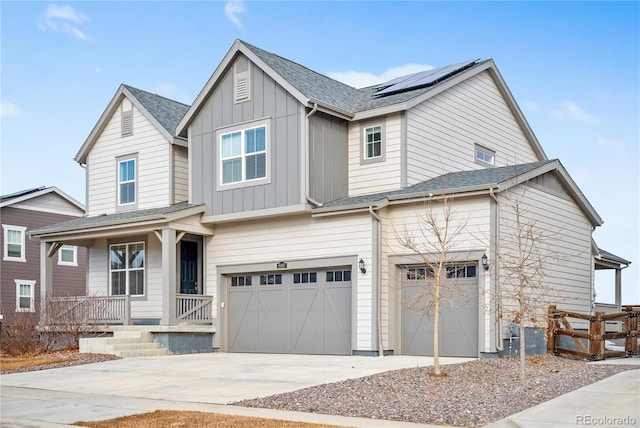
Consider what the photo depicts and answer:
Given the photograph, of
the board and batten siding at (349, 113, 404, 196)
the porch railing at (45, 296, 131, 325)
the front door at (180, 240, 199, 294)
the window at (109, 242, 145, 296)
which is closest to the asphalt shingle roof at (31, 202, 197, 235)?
the window at (109, 242, 145, 296)

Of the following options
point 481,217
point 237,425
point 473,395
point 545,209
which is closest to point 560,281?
point 545,209

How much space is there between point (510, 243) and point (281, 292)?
672 cm

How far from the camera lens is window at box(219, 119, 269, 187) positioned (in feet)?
70.8

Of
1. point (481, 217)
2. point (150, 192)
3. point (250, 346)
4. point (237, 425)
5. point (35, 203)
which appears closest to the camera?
point (237, 425)

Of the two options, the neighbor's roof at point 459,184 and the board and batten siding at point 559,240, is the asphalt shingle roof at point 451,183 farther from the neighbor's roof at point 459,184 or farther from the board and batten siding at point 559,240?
the board and batten siding at point 559,240

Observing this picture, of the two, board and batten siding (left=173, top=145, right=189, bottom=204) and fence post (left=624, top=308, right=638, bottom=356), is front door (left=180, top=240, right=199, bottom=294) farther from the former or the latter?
fence post (left=624, top=308, right=638, bottom=356)

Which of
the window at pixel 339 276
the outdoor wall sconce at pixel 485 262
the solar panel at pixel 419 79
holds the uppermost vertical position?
the solar panel at pixel 419 79

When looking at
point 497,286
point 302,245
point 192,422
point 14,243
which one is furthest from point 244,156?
point 14,243

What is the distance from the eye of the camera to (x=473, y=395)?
12242 millimetres

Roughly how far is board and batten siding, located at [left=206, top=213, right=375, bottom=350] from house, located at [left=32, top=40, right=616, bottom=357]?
4 cm

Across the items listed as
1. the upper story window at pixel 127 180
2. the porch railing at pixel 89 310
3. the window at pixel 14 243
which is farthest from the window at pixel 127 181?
the window at pixel 14 243

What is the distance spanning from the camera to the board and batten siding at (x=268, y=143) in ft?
68.3

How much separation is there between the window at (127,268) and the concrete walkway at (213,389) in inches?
194

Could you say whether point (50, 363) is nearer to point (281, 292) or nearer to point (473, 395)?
point (281, 292)
